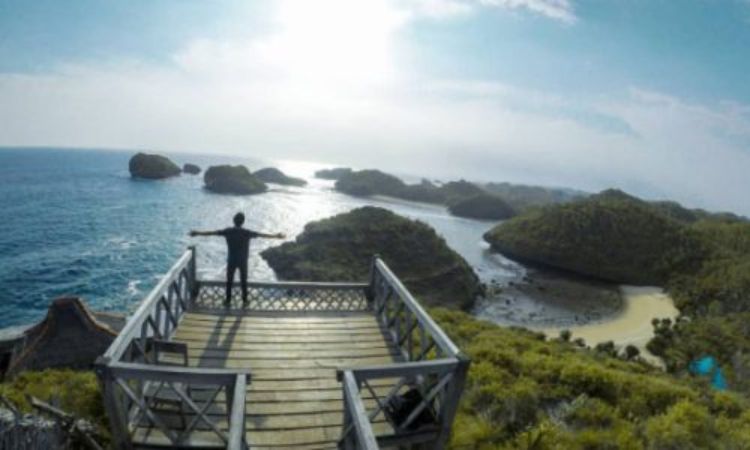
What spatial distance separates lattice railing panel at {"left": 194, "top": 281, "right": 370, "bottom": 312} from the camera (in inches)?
460

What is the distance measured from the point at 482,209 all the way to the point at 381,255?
89.2 m

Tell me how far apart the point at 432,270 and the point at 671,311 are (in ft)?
90.3

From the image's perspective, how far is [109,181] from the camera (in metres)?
131

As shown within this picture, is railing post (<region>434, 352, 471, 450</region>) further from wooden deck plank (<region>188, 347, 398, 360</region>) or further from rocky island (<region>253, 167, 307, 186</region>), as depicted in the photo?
rocky island (<region>253, 167, 307, 186</region>)

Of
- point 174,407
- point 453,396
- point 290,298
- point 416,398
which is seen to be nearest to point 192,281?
point 290,298

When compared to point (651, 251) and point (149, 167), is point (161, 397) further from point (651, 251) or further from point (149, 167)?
point (149, 167)

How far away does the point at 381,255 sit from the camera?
188 ft

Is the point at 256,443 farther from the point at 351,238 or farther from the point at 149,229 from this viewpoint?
the point at 149,229

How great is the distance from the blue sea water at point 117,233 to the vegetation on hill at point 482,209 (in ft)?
25.9

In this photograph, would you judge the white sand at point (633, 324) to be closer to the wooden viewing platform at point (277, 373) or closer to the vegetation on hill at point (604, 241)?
the vegetation on hill at point (604, 241)

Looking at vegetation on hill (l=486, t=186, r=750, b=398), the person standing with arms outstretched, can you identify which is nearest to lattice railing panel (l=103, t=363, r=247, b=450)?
the person standing with arms outstretched

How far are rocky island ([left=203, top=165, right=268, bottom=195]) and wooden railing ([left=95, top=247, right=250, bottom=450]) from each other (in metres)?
120

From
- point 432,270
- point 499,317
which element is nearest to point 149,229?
point 432,270

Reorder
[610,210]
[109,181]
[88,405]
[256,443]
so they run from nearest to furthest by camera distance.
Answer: [256,443] < [88,405] < [610,210] < [109,181]
